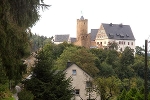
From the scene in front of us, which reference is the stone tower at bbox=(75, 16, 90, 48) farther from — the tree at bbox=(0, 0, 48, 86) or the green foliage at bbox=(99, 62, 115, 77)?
the tree at bbox=(0, 0, 48, 86)

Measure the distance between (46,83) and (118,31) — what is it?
87744 millimetres

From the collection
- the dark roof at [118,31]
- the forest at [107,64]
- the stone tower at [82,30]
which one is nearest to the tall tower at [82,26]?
the stone tower at [82,30]

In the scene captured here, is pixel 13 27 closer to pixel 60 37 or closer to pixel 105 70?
pixel 105 70

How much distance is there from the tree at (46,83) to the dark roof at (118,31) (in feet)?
281

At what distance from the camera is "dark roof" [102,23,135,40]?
350 ft

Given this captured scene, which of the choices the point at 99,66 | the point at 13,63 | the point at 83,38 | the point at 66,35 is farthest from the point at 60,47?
the point at 13,63

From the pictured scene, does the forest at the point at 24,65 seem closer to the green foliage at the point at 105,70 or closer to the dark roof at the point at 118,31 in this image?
the green foliage at the point at 105,70

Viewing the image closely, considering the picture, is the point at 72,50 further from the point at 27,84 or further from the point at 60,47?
the point at 27,84

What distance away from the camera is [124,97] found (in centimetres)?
2984

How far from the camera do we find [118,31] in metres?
107

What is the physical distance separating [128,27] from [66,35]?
2729 centimetres

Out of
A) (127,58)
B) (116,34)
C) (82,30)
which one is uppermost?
(82,30)

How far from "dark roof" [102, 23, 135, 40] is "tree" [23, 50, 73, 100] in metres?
85.7

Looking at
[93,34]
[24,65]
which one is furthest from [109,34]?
[24,65]
